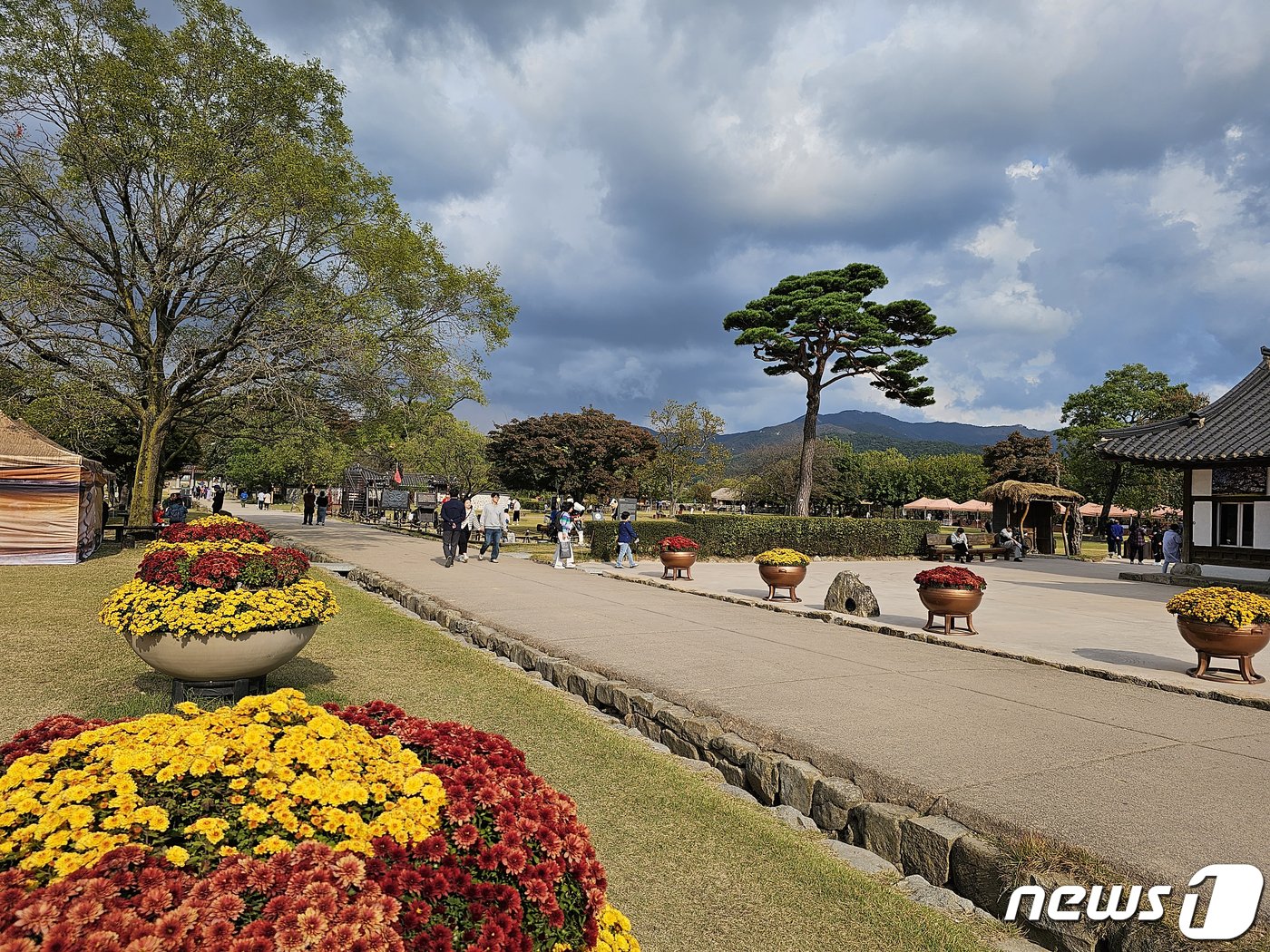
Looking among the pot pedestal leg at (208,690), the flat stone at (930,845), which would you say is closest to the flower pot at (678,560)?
the pot pedestal leg at (208,690)

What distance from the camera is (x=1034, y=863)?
10.8 ft

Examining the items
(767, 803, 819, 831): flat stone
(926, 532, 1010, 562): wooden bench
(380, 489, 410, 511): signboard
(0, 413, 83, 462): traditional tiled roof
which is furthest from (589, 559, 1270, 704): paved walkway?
(380, 489, 410, 511): signboard

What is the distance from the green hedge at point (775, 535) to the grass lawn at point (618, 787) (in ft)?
44.1

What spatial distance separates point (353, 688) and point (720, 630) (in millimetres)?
4843

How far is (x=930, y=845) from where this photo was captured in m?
3.65

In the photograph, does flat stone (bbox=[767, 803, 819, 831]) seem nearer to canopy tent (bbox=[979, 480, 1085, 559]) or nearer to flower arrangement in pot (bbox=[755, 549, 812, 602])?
flower arrangement in pot (bbox=[755, 549, 812, 602])

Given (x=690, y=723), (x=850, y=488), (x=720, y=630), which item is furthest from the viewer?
(x=850, y=488)

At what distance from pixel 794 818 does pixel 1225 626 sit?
18.3ft

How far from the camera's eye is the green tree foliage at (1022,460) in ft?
194

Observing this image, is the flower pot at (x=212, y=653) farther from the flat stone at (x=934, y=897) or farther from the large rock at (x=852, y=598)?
the large rock at (x=852, y=598)

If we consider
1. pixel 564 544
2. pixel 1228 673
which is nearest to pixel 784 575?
pixel 1228 673

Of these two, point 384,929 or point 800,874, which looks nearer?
point 384,929

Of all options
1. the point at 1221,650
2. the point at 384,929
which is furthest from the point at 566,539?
the point at 384,929

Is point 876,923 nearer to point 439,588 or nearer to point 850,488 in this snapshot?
point 439,588
